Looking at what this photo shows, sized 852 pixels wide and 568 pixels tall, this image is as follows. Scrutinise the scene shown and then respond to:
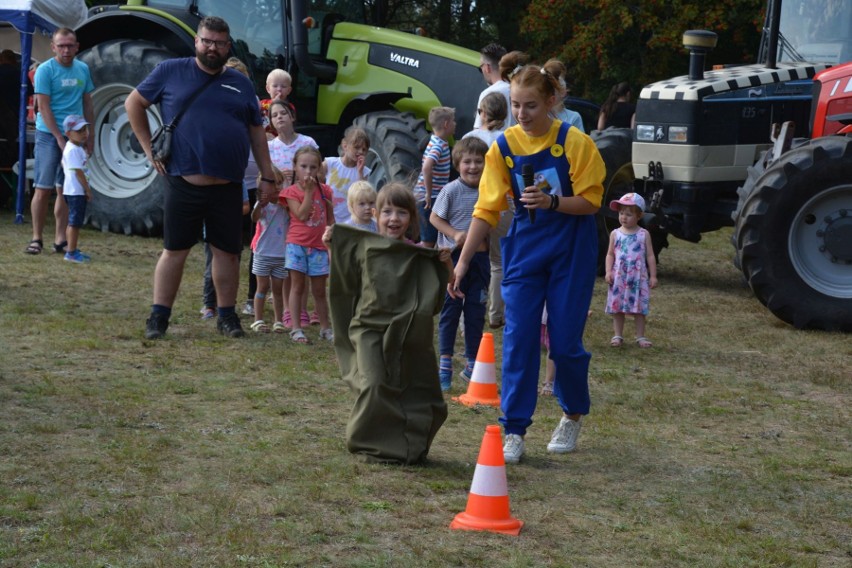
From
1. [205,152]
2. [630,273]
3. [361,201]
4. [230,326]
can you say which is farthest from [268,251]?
[630,273]

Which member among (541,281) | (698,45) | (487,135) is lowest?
(541,281)

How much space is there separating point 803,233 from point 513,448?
4.70 meters

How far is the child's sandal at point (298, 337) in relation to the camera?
8.16 meters

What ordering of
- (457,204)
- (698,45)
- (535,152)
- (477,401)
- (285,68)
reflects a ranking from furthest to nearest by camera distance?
(285,68) → (698,45) → (457,204) → (477,401) → (535,152)

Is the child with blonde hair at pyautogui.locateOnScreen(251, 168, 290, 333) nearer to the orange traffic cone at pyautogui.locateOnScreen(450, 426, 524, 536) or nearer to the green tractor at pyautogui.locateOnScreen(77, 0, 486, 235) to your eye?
the green tractor at pyautogui.locateOnScreen(77, 0, 486, 235)

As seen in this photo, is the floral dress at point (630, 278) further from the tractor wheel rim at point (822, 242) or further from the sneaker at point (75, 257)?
the sneaker at point (75, 257)

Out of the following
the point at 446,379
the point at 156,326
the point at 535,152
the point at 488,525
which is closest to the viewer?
the point at 488,525

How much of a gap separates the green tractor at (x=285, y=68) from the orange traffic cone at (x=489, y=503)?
24.5ft

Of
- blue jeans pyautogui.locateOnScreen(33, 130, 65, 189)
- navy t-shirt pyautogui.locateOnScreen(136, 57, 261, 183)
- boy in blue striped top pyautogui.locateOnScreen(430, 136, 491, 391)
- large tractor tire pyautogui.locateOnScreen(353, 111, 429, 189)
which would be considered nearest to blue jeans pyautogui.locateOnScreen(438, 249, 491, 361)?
boy in blue striped top pyautogui.locateOnScreen(430, 136, 491, 391)

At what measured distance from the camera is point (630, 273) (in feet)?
28.6

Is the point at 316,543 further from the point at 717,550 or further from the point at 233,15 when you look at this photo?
the point at 233,15

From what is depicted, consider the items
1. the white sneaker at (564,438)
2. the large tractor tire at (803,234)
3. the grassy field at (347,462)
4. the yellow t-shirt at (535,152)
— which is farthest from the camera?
the large tractor tire at (803,234)

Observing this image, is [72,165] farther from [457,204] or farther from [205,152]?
[457,204]

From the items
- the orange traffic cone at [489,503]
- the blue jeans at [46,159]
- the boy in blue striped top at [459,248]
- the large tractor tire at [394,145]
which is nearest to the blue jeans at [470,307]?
the boy in blue striped top at [459,248]
